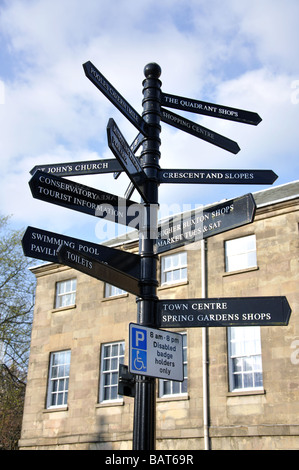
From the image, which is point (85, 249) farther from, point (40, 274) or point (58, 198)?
point (40, 274)

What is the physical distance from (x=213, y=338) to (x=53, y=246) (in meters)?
12.8

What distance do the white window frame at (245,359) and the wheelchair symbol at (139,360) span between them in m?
11.9

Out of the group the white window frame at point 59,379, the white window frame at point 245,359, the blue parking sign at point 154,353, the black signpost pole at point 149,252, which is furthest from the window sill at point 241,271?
the blue parking sign at point 154,353

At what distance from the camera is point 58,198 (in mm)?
5668

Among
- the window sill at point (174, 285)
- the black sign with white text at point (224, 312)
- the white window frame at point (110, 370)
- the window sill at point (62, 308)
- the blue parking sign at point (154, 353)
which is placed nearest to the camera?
the blue parking sign at point (154, 353)

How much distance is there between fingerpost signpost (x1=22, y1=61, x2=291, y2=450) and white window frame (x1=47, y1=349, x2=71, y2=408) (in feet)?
52.5

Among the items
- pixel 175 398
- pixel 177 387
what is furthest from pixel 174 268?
pixel 175 398

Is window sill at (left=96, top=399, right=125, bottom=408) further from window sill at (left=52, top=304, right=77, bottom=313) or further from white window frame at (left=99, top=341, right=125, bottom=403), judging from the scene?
window sill at (left=52, top=304, right=77, bottom=313)

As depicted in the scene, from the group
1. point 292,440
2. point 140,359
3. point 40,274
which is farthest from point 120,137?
point 40,274

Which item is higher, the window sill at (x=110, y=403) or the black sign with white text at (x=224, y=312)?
the window sill at (x=110, y=403)

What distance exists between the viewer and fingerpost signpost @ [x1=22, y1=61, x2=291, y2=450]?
5.11m

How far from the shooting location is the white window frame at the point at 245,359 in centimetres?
1633

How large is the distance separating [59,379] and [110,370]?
→ 2.67m

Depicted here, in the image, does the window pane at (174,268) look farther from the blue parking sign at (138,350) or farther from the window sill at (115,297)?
the blue parking sign at (138,350)
